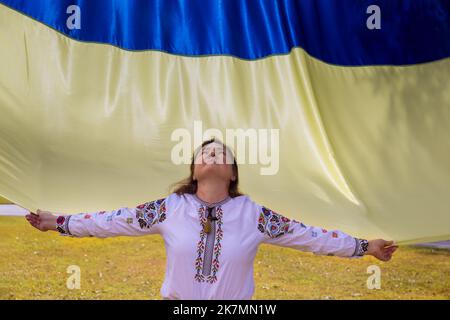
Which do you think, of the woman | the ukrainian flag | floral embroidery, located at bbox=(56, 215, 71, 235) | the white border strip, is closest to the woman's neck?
the woman

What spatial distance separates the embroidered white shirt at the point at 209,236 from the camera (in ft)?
5.84

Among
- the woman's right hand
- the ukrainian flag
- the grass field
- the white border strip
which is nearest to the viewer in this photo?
the woman's right hand

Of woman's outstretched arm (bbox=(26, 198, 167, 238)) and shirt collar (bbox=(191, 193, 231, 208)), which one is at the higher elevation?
shirt collar (bbox=(191, 193, 231, 208))

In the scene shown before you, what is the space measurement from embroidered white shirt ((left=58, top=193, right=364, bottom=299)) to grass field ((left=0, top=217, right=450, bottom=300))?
135 centimetres

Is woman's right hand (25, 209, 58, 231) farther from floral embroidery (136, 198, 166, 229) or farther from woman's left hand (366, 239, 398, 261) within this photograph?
woman's left hand (366, 239, 398, 261)

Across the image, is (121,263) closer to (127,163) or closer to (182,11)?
(127,163)

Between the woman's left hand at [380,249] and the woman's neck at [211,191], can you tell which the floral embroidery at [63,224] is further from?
the woman's left hand at [380,249]

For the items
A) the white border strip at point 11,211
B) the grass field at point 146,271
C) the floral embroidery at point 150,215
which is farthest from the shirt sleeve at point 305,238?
the white border strip at point 11,211

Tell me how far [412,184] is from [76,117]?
130cm

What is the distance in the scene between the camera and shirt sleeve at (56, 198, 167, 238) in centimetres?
183

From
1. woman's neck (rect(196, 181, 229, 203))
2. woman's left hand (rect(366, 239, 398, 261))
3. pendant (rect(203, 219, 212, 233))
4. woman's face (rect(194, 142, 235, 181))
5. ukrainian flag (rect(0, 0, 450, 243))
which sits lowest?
woman's left hand (rect(366, 239, 398, 261))

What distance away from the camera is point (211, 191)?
6.05 ft

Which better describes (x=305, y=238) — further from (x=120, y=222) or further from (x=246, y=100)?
(x=246, y=100)

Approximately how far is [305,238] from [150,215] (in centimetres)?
43
